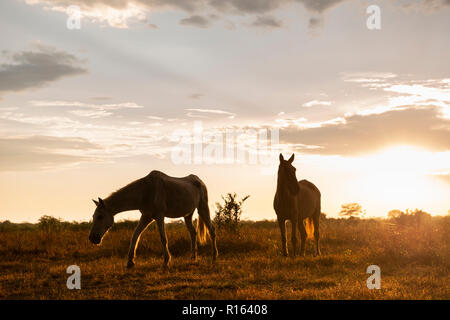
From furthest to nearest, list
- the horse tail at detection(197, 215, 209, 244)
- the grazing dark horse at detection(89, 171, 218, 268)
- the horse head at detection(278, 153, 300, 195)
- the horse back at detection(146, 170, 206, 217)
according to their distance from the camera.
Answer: the horse tail at detection(197, 215, 209, 244)
the horse head at detection(278, 153, 300, 195)
the horse back at detection(146, 170, 206, 217)
the grazing dark horse at detection(89, 171, 218, 268)

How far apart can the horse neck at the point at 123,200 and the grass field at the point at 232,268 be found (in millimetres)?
1616

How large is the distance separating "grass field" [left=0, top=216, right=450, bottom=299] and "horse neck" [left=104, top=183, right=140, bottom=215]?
162 cm

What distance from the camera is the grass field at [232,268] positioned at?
365 inches

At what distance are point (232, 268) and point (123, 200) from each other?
3.46 meters

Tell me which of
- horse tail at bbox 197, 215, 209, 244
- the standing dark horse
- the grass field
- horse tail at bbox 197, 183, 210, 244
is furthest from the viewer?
horse tail at bbox 197, 215, 209, 244

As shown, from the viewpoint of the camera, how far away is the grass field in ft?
30.4

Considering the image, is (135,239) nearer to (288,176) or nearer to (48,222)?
(288,176)

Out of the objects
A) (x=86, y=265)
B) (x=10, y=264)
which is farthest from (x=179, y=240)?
(x=10, y=264)

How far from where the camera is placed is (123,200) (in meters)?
12.1

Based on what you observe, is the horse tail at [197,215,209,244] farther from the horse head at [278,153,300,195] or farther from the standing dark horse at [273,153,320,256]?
the horse head at [278,153,300,195]

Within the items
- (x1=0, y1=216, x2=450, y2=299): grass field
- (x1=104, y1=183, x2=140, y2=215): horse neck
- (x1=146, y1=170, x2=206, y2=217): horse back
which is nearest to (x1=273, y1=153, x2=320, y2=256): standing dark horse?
(x1=0, y1=216, x2=450, y2=299): grass field

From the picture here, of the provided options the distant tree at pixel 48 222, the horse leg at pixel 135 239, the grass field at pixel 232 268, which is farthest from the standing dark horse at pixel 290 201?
the distant tree at pixel 48 222
